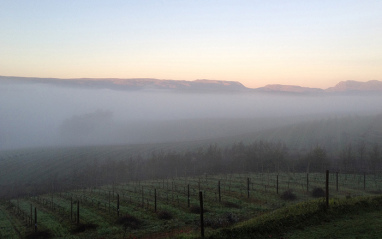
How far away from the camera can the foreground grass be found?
12.1 metres

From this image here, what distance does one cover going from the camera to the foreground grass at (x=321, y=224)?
39.8 feet

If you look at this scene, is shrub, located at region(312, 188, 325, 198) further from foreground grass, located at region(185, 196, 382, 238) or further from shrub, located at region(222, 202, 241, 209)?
foreground grass, located at region(185, 196, 382, 238)

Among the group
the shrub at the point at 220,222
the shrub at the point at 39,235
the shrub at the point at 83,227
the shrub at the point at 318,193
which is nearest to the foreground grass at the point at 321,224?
the shrub at the point at 220,222

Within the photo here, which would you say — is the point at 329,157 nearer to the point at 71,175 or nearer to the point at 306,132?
the point at 306,132

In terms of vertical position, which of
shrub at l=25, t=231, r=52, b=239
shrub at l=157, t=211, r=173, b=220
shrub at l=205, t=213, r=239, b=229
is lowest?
shrub at l=25, t=231, r=52, b=239

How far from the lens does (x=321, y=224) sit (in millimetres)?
13688

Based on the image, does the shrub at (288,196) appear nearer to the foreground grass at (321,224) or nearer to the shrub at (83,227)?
the foreground grass at (321,224)

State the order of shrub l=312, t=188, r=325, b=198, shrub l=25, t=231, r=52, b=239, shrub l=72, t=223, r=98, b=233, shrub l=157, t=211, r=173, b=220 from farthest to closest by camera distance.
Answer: shrub l=312, t=188, r=325, b=198 → shrub l=157, t=211, r=173, b=220 → shrub l=72, t=223, r=98, b=233 → shrub l=25, t=231, r=52, b=239

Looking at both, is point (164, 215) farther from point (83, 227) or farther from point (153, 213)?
point (83, 227)

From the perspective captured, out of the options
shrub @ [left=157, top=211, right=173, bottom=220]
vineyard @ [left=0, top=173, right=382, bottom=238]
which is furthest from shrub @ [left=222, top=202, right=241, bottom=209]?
shrub @ [left=157, top=211, right=173, bottom=220]

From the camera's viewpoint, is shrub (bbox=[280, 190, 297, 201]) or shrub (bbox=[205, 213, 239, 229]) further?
shrub (bbox=[280, 190, 297, 201])

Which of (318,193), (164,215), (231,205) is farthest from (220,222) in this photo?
(318,193)

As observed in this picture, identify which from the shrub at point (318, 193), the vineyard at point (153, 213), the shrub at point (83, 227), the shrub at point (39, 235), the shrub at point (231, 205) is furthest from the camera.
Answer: the shrub at point (318, 193)

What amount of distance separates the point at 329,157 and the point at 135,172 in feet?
161
